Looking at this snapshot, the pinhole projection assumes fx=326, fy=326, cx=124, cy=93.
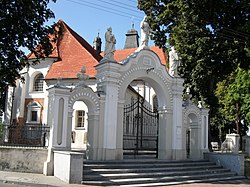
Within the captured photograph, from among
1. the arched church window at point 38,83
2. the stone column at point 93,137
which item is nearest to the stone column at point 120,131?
the stone column at point 93,137

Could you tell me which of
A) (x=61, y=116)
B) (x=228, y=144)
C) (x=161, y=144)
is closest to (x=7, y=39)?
(x=61, y=116)

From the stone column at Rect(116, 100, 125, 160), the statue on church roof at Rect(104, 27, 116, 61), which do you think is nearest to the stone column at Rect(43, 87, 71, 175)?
the stone column at Rect(116, 100, 125, 160)

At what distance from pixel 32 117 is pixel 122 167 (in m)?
15.8

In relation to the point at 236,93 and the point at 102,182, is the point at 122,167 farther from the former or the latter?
the point at 236,93

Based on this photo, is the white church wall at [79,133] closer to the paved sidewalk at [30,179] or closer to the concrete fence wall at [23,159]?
the concrete fence wall at [23,159]

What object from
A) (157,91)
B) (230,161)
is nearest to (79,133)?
(157,91)

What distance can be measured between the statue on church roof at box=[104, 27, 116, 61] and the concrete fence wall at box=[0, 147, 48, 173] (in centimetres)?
520

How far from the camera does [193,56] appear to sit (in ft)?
70.2

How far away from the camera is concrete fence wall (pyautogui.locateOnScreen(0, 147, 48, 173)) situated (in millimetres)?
13758

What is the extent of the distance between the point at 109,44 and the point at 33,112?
14532 mm

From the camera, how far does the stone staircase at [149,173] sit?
12.7m

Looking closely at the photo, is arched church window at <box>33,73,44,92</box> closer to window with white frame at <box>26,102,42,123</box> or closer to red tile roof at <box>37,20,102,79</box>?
red tile roof at <box>37,20,102,79</box>

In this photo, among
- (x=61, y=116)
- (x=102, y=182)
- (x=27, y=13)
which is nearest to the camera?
(x=102, y=182)

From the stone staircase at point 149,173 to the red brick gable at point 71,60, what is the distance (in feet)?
41.4
